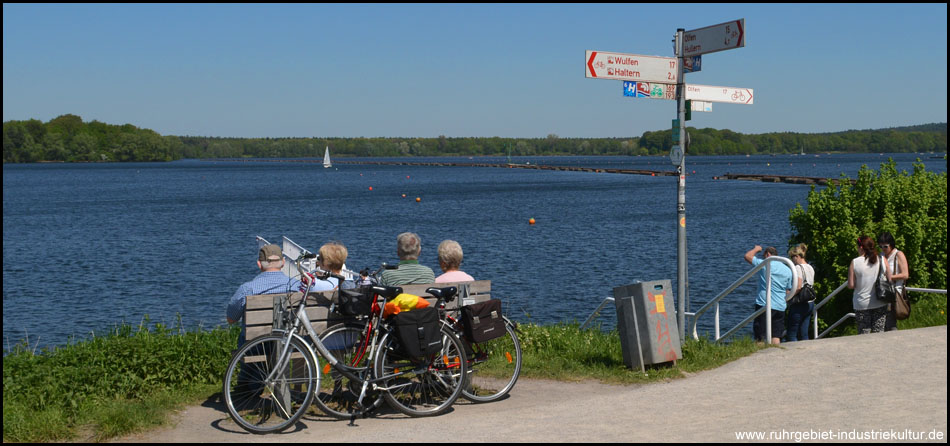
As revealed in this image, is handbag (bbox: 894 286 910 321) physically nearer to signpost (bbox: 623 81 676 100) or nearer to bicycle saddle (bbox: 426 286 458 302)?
signpost (bbox: 623 81 676 100)

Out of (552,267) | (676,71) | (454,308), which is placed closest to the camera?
(454,308)

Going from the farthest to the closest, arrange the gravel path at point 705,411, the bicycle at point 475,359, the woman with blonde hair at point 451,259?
the woman with blonde hair at point 451,259
the bicycle at point 475,359
the gravel path at point 705,411

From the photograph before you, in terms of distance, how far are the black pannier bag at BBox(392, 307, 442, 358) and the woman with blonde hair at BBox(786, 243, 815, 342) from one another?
6.46 m

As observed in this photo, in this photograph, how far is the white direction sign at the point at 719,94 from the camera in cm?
1067

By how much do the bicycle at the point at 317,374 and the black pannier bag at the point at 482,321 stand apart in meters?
0.22

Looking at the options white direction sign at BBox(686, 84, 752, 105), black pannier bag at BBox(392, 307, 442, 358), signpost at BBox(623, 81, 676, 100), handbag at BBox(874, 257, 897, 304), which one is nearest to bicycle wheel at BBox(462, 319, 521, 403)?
black pannier bag at BBox(392, 307, 442, 358)

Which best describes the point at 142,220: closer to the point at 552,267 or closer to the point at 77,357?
the point at 552,267

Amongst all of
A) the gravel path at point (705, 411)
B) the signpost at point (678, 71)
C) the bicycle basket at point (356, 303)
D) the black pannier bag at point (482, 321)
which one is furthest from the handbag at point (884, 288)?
the bicycle basket at point (356, 303)

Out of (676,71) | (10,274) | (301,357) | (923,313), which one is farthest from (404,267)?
(10,274)

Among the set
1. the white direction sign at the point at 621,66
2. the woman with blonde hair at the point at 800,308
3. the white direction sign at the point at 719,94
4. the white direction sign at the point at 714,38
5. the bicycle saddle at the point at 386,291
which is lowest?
the woman with blonde hair at the point at 800,308

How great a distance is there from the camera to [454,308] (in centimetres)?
780

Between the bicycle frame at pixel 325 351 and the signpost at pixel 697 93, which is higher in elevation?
the signpost at pixel 697 93

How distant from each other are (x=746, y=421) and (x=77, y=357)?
5829 mm

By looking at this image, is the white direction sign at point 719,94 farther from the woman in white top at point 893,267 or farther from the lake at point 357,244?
the lake at point 357,244
